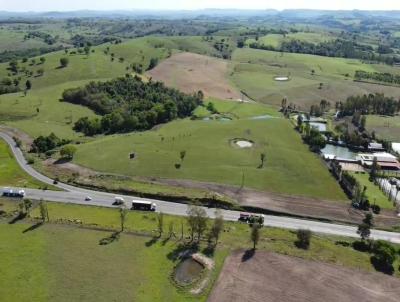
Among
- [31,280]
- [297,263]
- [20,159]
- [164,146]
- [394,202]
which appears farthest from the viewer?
[164,146]

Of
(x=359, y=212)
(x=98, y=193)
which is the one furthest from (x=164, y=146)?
(x=359, y=212)

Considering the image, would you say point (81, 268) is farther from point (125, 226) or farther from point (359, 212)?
point (359, 212)

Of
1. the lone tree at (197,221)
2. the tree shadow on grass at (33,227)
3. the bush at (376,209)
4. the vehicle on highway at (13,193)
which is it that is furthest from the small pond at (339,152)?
the vehicle on highway at (13,193)

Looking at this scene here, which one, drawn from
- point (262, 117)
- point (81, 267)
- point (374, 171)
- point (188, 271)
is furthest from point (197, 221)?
point (262, 117)

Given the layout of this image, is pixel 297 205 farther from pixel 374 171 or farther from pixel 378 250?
pixel 374 171

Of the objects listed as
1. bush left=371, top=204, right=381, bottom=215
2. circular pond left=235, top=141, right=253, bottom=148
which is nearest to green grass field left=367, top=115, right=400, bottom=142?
circular pond left=235, top=141, right=253, bottom=148

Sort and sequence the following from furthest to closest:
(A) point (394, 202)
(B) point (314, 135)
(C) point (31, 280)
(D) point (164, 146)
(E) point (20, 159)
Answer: (B) point (314, 135), (D) point (164, 146), (E) point (20, 159), (A) point (394, 202), (C) point (31, 280)

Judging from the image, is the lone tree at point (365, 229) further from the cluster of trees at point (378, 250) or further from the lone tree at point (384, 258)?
the lone tree at point (384, 258)
